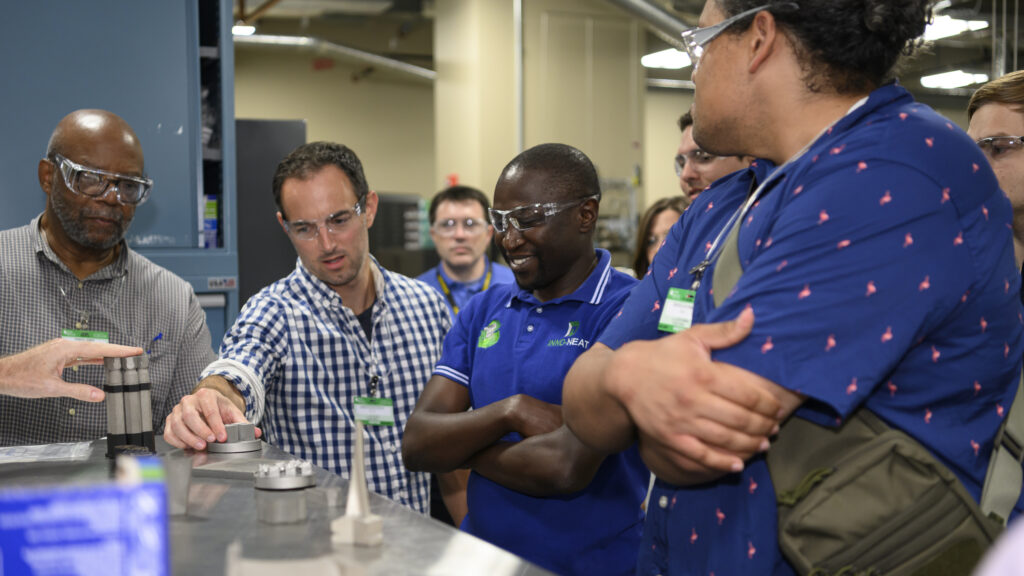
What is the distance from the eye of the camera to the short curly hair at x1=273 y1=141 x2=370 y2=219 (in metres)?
2.41

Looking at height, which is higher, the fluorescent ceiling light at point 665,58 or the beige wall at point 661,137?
the fluorescent ceiling light at point 665,58

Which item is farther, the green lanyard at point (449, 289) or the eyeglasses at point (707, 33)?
the green lanyard at point (449, 289)

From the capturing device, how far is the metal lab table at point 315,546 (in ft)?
3.09

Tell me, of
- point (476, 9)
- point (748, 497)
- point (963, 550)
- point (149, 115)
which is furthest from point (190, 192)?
point (476, 9)

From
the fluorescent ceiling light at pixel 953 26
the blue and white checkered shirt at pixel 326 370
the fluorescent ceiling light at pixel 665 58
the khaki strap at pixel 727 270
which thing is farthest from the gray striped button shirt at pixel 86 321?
the fluorescent ceiling light at pixel 665 58

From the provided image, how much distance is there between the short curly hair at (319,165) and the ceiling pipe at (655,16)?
4759mm

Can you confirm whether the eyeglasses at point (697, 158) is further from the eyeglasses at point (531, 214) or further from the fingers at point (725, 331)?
the fingers at point (725, 331)

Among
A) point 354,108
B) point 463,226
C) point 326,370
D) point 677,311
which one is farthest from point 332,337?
point 354,108

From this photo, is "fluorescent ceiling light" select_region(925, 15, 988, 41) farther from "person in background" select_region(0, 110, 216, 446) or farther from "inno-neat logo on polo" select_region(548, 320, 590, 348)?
"person in background" select_region(0, 110, 216, 446)

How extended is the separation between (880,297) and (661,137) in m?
12.6

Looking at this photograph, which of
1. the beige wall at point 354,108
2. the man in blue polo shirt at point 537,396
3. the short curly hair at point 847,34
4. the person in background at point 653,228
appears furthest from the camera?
the beige wall at point 354,108

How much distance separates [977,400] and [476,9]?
7033 millimetres

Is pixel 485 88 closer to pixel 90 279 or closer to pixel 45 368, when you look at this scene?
pixel 90 279

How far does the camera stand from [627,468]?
1.80 meters
